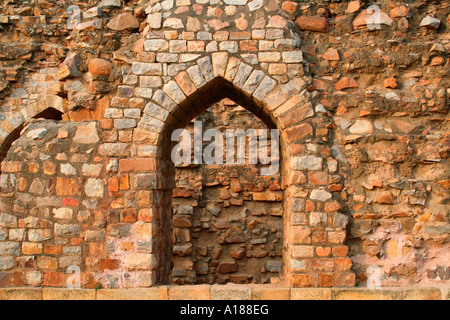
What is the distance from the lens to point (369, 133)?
4.45m

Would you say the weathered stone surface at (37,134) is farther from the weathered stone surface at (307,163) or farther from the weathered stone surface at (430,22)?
the weathered stone surface at (430,22)

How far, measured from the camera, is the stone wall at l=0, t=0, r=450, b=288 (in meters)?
4.20

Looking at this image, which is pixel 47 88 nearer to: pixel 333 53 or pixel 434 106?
pixel 333 53

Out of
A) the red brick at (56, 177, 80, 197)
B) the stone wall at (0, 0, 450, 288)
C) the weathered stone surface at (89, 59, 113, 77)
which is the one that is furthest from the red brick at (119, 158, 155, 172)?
the weathered stone surface at (89, 59, 113, 77)

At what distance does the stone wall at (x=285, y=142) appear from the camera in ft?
13.8

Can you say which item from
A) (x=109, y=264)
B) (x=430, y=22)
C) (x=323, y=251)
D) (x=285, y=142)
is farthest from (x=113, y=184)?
(x=430, y=22)

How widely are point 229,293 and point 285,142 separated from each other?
1639 mm

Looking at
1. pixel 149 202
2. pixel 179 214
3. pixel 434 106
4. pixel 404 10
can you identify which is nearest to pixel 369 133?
pixel 434 106

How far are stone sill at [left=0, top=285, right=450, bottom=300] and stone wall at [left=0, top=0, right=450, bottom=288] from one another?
3.6 inches

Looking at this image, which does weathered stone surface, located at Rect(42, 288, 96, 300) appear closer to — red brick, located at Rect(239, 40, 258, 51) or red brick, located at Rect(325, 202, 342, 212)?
red brick, located at Rect(325, 202, 342, 212)

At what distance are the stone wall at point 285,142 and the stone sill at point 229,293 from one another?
0.09m

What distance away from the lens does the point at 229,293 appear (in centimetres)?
407

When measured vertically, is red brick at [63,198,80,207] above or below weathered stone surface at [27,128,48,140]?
below

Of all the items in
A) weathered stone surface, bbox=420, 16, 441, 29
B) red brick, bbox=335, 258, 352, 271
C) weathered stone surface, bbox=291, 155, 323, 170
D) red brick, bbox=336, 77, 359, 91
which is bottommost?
red brick, bbox=335, 258, 352, 271
